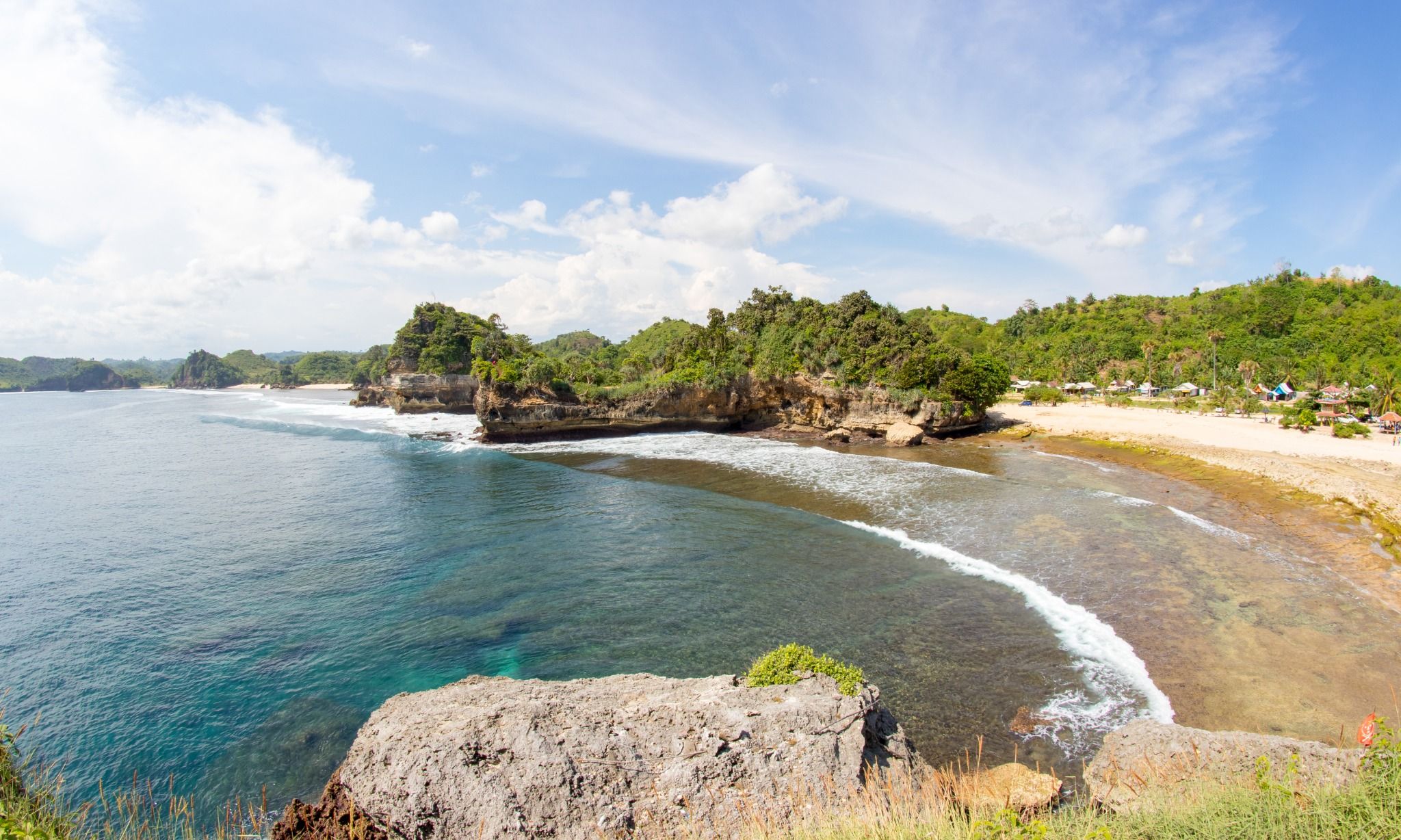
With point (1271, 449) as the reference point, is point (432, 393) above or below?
above

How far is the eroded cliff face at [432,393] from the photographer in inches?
2901

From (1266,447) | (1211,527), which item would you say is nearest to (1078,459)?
(1266,447)

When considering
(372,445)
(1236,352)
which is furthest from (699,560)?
(1236,352)

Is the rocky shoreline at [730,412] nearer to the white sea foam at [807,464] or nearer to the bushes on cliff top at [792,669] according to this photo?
the white sea foam at [807,464]

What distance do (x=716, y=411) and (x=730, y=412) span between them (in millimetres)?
1426

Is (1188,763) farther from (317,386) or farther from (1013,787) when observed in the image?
(317,386)

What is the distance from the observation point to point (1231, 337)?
273ft

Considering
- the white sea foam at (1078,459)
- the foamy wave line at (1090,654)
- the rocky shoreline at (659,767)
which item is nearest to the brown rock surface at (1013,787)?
the rocky shoreline at (659,767)

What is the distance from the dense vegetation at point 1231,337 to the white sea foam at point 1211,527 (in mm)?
53190

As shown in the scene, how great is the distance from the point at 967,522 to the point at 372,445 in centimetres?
4430

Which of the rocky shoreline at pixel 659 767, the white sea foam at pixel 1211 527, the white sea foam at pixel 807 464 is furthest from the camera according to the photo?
the white sea foam at pixel 807 464

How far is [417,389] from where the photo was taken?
74062 mm

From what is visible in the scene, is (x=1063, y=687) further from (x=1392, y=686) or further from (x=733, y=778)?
(x=733, y=778)

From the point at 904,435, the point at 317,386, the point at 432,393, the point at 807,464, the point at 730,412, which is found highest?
the point at 317,386
